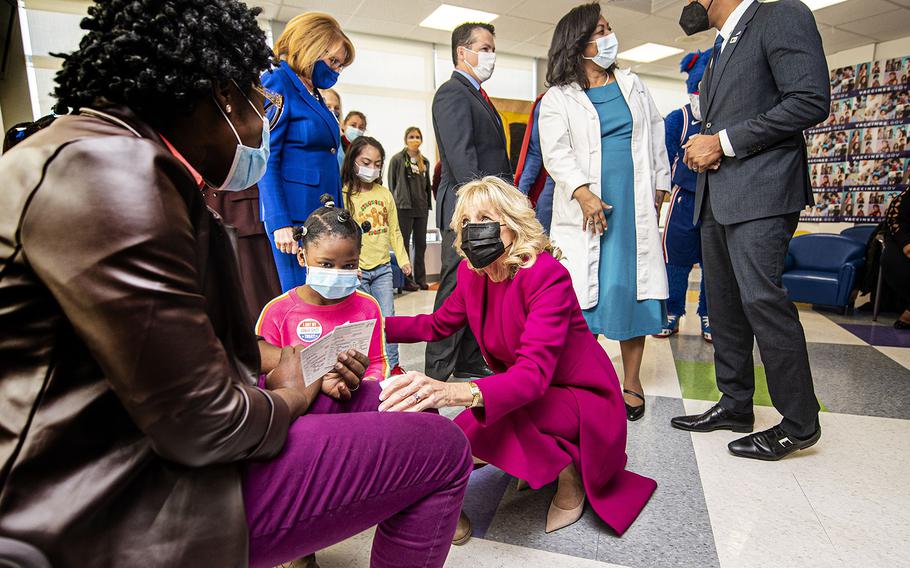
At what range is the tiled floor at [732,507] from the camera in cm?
124

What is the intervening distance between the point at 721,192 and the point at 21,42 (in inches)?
238

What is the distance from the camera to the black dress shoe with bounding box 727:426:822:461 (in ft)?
5.46

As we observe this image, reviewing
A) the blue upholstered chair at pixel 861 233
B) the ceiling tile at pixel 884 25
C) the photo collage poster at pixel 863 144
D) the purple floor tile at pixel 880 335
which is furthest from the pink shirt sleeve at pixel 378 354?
the ceiling tile at pixel 884 25

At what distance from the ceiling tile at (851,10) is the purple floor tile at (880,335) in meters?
3.87

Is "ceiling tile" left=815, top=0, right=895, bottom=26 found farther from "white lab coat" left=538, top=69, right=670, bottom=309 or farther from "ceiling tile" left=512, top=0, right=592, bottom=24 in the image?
"white lab coat" left=538, top=69, right=670, bottom=309

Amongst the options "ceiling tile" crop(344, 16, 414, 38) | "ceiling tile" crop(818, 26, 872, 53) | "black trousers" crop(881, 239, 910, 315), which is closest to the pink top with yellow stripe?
"black trousers" crop(881, 239, 910, 315)

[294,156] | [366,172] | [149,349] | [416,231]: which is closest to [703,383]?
[366,172]

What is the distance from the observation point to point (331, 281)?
56.6 inches

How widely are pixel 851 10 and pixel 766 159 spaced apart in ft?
18.9

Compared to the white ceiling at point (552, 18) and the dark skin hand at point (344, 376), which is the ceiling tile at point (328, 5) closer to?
the white ceiling at point (552, 18)

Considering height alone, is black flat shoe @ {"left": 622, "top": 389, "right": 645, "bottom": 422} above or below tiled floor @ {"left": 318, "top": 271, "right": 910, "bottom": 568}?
above

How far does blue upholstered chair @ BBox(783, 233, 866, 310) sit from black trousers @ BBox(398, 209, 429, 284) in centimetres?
336

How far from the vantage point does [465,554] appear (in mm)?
1269

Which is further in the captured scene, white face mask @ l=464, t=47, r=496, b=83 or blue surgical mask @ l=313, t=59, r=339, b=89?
white face mask @ l=464, t=47, r=496, b=83
